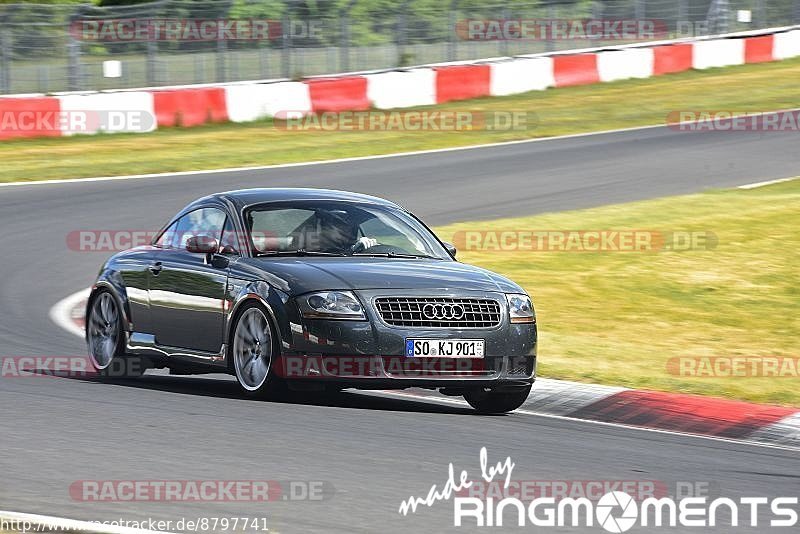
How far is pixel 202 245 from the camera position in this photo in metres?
10.3

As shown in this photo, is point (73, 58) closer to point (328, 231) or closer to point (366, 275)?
point (328, 231)

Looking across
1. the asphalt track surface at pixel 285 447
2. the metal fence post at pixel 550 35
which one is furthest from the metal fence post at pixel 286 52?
the asphalt track surface at pixel 285 447

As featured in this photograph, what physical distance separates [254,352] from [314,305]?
652mm

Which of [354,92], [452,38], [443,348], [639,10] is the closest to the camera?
[443,348]

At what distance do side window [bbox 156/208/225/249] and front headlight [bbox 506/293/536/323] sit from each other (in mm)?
2128

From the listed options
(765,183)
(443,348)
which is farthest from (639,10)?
(443,348)

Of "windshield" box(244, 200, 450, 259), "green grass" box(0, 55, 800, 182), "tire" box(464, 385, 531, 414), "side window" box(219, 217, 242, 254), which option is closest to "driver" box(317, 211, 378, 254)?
"windshield" box(244, 200, 450, 259)

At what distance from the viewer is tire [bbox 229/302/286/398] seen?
9.53 m

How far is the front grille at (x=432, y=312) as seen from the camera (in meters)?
9.43

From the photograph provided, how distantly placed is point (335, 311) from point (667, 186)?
512 inches

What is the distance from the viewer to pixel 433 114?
2970 cm

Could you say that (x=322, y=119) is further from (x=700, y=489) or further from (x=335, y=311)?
(x=700, y=489)

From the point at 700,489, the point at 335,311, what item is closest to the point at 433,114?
the point at 335,311

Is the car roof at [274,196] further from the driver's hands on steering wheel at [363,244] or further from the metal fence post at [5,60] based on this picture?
the metal fence post at [5,60]
